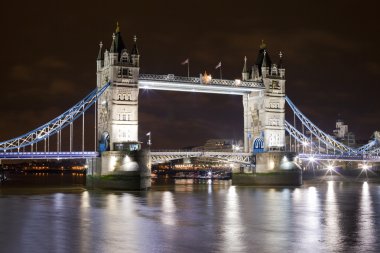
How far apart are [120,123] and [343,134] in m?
108

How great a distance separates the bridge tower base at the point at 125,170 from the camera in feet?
189

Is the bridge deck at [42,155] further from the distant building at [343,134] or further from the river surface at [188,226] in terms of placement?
the distant building at [343,134]

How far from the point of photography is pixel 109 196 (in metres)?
50.5

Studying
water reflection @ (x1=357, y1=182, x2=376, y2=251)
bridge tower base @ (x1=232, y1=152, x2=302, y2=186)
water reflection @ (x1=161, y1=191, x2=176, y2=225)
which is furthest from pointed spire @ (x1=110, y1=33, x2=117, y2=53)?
water reflection @ (x1=357, y1=182, x2=376, y2=251)

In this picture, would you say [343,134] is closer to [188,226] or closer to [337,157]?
[337,157]

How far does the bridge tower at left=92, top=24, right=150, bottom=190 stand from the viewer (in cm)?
5769

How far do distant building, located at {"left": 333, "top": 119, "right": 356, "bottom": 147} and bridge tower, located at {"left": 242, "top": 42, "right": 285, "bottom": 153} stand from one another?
3030 inches

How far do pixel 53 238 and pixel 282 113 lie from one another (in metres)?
48.2

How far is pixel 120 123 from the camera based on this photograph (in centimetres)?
6000

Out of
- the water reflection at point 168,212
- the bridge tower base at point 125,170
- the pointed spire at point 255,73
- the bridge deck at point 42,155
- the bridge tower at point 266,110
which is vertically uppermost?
the pointed spire at point 255,73

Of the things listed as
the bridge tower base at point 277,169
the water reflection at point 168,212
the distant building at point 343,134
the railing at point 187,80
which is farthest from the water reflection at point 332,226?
the distant building at point 343,134

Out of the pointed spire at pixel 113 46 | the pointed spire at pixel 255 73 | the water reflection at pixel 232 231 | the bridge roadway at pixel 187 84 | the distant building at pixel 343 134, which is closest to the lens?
the water reflection at pixel 232 231

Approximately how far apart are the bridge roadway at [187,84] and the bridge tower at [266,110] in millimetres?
3221

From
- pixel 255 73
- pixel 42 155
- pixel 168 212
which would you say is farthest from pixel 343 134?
pixel 168 212
